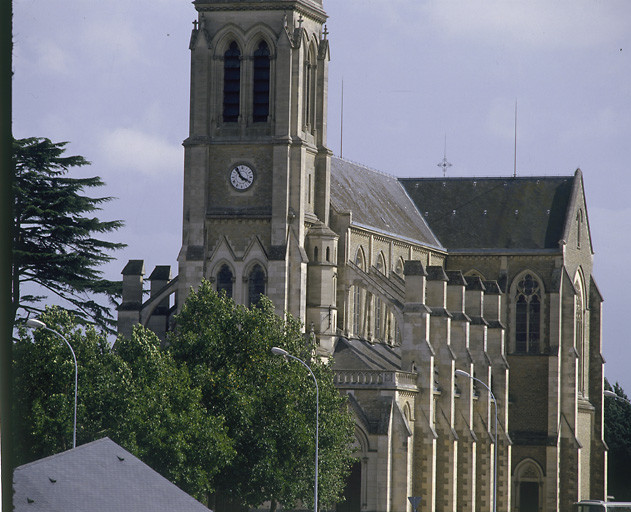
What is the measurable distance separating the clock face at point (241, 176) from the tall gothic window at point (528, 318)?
2568 centimetres

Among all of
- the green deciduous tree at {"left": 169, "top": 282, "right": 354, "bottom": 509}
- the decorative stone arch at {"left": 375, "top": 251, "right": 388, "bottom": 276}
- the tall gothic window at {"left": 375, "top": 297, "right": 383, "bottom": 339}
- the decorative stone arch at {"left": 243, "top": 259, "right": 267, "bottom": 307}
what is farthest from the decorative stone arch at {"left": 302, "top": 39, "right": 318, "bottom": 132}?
the green deciduous tree at {"left": 169, "top": 282, "right": 354, "bottom": 509}

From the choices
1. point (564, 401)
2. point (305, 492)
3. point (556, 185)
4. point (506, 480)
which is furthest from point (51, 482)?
point (556, 185)

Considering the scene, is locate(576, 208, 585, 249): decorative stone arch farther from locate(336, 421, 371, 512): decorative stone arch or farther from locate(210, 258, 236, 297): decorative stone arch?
locate(210, 258, 236, 297): decorative stone arch

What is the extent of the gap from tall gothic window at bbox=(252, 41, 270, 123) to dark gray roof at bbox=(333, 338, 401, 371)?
12180mm

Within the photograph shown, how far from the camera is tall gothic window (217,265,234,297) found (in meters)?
56.5

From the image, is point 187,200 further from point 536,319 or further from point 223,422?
point 536,319

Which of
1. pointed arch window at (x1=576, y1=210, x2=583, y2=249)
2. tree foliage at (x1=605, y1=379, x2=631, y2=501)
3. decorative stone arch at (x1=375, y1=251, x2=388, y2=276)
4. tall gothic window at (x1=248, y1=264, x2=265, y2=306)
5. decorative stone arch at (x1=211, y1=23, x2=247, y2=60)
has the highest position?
decorative stone arch at (x1=211, y1=23, x2=247, y2=60)

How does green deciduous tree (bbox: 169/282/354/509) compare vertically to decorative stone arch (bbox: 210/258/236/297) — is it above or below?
below

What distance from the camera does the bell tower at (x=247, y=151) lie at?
5675 cm

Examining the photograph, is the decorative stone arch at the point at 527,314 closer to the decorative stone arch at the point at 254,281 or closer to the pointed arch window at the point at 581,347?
the pointed arch window at the point at 581,347

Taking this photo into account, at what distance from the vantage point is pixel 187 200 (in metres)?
57.8

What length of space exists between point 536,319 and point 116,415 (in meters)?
42.3

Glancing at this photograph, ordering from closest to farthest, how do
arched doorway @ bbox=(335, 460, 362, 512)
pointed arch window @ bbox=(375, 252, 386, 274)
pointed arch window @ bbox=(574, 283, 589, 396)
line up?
arched doorway @ bbox=(335, 460, 362, 512) → pointed arch window @ bbox=(375, 252, 386, 274) → pointed arch window @ bbox=(574, 283, 589, 396)

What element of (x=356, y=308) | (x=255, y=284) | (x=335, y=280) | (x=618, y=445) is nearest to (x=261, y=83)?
(x=255, y=284)
